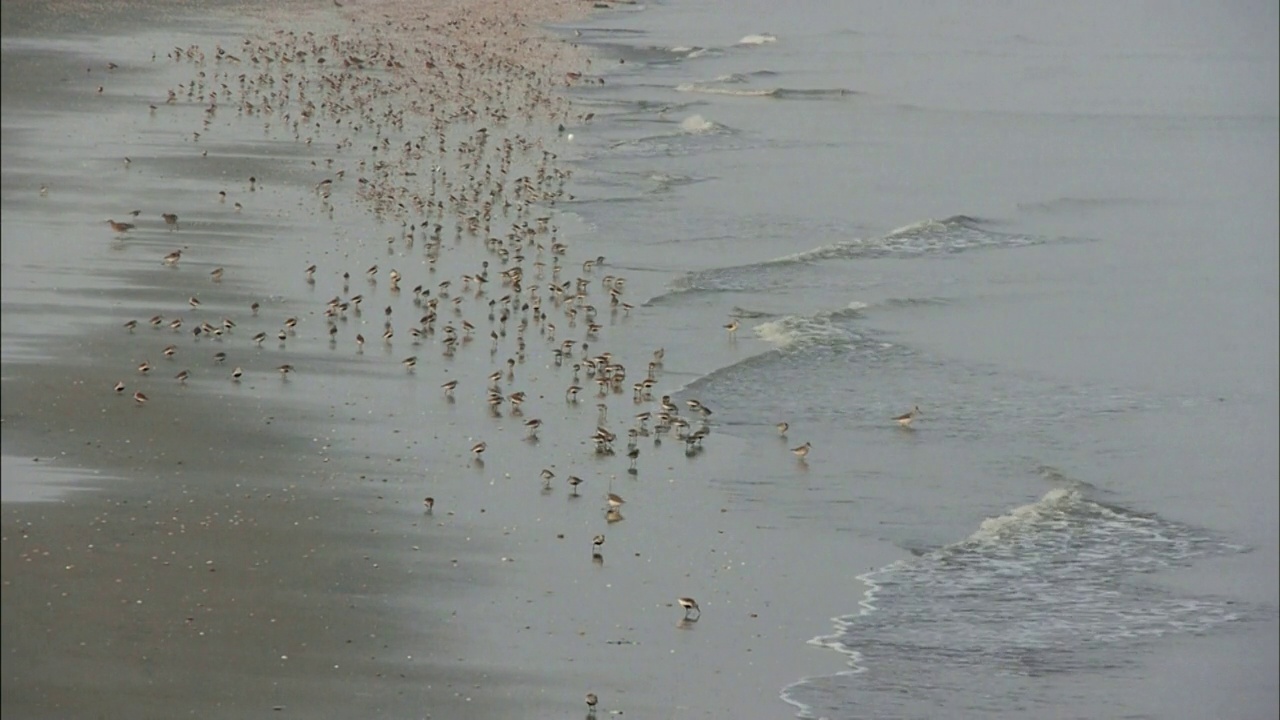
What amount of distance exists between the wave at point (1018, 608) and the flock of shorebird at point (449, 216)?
2.35 feet

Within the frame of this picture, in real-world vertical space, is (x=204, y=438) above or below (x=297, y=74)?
below

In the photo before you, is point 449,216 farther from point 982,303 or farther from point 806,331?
point 982,303

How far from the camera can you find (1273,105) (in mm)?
17672

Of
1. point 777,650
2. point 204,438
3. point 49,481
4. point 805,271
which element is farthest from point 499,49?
point 777,650

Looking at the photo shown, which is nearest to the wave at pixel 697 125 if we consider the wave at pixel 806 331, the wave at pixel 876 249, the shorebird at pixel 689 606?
the wave at pixel 876 249

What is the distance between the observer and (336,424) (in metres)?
7.79

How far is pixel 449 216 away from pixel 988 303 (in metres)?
3.71

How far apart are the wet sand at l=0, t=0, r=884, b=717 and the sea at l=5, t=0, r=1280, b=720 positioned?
0.30 meters

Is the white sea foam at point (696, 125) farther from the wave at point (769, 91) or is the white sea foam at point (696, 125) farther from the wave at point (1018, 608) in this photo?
the wave at point (1018, 608)

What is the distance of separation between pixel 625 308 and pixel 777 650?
15.9 feet

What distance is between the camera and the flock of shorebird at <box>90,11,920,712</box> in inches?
340

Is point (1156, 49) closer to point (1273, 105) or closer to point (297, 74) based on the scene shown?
point (1273, 105)

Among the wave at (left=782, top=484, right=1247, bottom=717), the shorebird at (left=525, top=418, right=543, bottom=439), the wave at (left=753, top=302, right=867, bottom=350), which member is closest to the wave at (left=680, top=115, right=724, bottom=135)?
the wave at (left=753, top=302, right=867, bottom=350)

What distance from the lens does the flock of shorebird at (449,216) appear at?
8648mm
